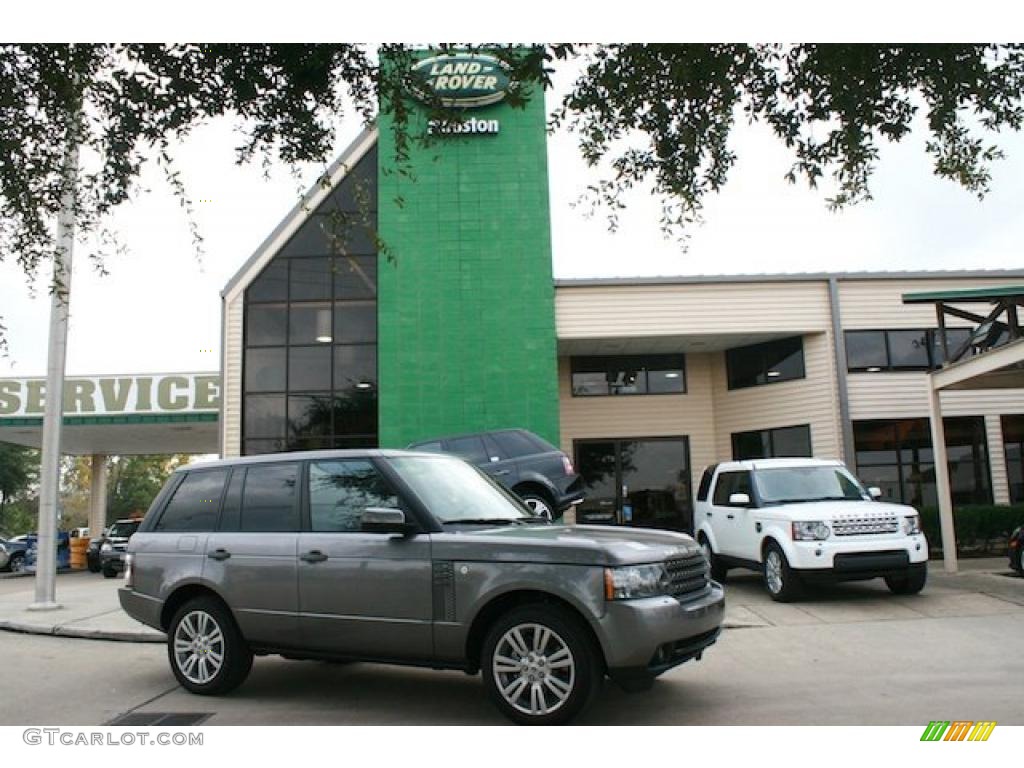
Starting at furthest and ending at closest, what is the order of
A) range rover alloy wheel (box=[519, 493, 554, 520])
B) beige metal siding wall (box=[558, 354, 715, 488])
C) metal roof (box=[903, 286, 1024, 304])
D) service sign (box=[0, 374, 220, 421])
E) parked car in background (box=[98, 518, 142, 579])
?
service sign (box=[0, 374, 220, 421])
parked car in background (box=[98, 518, 142, 579])
beige metal siding wall (box=[558, 354, 715, 488])
range rover alloy wheel (box=[519, 493, 554, 520])
metal roof (box=[903, 286, 1024, 304])

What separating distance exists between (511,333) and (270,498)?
12.9 metres

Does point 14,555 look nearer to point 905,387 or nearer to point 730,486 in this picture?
point 730,486

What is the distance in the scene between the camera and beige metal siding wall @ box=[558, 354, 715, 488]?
20.8 m

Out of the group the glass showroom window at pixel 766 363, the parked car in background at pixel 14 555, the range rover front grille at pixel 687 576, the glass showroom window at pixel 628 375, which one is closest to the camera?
the range rover front grille at pixel 687 576

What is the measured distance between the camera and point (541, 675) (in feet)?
17.5

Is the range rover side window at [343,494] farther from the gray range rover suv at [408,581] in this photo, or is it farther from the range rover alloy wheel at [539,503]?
the range rover alloy wheel at [539,503]

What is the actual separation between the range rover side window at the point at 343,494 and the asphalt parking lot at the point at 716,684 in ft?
4.29

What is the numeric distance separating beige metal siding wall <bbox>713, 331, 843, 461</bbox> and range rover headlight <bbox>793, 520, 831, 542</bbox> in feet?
29.6

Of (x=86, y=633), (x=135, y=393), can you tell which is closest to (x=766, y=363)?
(x=86, y=633)

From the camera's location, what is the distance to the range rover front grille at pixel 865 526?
10.5 m

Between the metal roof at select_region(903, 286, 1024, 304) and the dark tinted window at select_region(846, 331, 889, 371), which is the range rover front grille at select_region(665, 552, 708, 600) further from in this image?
the dark tinted window at select_region(846, 331, 889, 371)

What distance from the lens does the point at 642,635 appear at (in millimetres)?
5188

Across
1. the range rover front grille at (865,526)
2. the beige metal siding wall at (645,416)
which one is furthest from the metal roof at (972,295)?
the beige metal siding wall at (645,416)

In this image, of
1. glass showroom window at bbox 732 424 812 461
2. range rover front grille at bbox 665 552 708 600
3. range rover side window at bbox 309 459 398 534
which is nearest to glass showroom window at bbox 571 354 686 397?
glass showroom window at bbox 732 424 812 461
